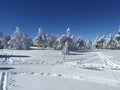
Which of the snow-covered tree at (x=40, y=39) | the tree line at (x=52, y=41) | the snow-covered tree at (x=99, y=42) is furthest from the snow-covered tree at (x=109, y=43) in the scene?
the snow-covered tree at (x=40, y=39)

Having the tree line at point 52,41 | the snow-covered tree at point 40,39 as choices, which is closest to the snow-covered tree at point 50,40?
the tree line at point 52,41

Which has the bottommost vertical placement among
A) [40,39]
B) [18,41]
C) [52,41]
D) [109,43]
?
[18,41]

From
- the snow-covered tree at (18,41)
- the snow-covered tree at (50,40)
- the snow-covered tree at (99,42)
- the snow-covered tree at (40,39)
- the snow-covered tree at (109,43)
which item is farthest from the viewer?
the snow-covered tree at (99,42)

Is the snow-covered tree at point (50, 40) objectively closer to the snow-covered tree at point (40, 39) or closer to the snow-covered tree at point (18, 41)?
the snow-covered tree at point (40, 39)

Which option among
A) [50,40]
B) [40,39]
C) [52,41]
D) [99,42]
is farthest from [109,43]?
[40,39]

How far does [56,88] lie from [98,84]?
12.7 feet

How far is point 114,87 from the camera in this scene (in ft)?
45.3

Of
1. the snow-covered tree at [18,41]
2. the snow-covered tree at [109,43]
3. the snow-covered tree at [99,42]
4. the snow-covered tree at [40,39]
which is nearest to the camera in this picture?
the snow-covered tree at [18,41]

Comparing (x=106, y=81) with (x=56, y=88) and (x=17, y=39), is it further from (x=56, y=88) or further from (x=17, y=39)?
(x=17, y=39)

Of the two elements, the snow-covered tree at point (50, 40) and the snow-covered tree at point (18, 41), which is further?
the snow-covered tree at point (50, 40)

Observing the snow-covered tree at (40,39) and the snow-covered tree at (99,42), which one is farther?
the snow-covered tree at (99,42)

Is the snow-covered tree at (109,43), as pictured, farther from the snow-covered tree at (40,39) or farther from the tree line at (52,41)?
the snow-covered tree at (40,39)

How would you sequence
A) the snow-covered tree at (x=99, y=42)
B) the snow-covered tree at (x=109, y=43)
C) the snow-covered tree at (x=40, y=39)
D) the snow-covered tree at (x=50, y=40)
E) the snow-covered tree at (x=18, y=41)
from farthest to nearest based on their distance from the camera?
the snow-covered tree at (x=99, y=42)
the snow-covered tree at (x=109, y=43)
the snow-covered tree at (x=50, y=40)
the snow-covered tree at (x=40, y=39)
the snow-covered tree at (x=18, y=41)

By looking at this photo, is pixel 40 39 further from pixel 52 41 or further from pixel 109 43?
pixel 109 43
